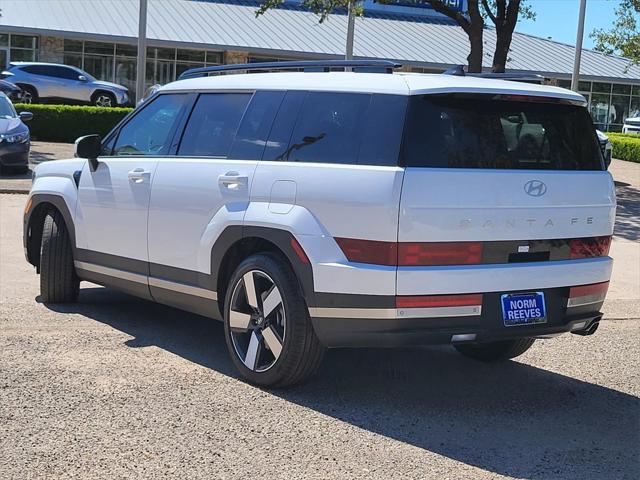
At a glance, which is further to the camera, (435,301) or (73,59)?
(73,59)

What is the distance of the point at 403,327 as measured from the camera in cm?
486

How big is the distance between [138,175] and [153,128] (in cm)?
45

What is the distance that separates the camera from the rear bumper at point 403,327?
191 inches

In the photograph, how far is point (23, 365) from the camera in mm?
5672

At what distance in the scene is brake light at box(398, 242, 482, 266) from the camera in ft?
15.7

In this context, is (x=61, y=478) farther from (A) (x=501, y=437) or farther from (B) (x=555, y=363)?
(B) (x=555, y=363)

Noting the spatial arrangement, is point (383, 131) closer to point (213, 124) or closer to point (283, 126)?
point (283, 126)

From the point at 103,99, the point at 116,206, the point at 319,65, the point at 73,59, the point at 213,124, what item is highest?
the point at 319,65

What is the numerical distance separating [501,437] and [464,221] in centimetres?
116

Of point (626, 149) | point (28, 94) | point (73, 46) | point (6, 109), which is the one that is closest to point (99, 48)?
point (73, 46)

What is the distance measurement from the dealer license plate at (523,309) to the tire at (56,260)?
368cm

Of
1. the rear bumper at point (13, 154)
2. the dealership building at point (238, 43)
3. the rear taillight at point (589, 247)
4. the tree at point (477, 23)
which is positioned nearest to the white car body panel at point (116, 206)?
the rear taillight at point (589, 247)

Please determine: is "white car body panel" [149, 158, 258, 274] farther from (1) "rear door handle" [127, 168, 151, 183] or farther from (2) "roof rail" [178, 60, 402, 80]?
(2) "roof rail" [178, 60, 402, 80]

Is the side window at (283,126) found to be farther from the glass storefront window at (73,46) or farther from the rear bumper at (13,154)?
the glass storefront window at (73,46)
